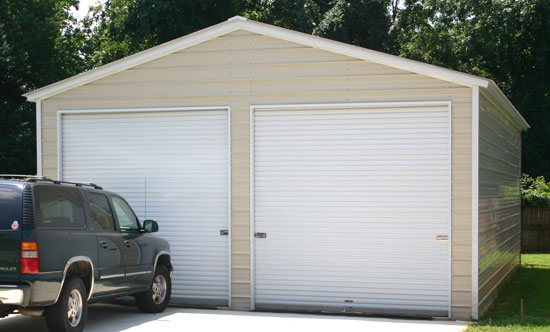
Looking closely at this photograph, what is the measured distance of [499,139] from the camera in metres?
13.6

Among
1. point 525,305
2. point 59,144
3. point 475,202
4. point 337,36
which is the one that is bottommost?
point 525,305

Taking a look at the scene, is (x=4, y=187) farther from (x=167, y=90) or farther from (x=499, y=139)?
(x=499, y=139)

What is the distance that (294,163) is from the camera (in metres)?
11.4

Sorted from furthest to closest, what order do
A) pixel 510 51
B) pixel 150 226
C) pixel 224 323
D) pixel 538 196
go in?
pixel 510 51 → pixel 538 196 → pixel 150 226 → pixel 224 323

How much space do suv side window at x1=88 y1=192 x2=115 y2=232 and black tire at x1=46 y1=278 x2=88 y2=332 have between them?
0.97 meters

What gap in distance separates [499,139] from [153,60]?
6758mm

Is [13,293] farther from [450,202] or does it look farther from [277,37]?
[450,202]

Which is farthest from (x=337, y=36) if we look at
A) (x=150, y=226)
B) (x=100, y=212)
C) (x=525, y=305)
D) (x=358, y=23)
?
(x=100, y=212)

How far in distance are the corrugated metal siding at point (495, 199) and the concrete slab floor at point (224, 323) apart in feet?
5.36

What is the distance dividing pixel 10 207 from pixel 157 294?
12.0 ft

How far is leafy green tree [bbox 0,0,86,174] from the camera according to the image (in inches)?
1131

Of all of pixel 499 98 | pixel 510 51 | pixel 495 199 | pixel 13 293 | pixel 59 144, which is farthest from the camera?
pixel 510 51

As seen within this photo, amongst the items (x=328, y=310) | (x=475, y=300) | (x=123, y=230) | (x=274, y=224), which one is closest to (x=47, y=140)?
(x=123, y=230)

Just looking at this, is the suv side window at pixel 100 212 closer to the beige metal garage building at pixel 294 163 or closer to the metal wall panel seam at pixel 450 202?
the beige metal garage building at pixel 294 163
